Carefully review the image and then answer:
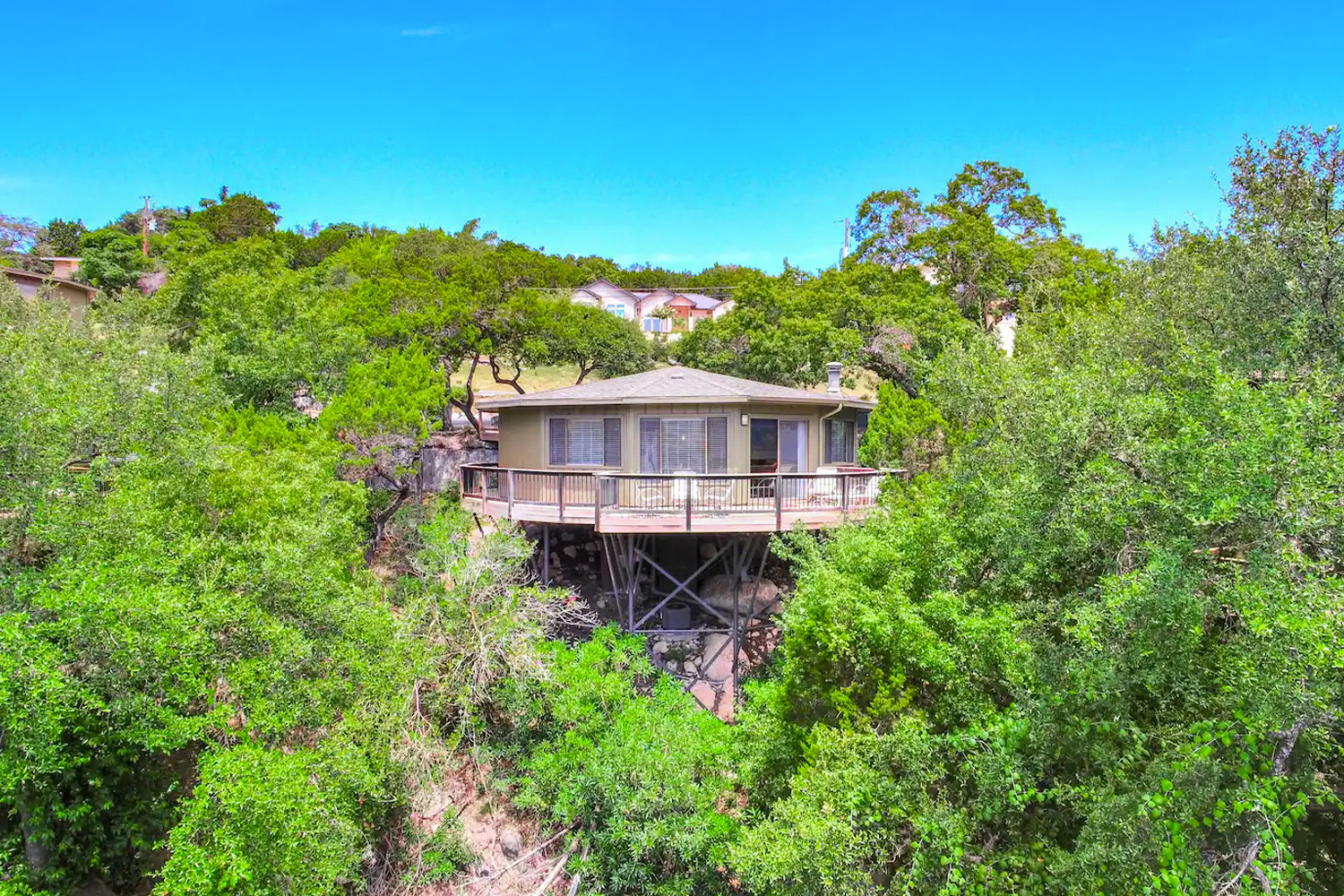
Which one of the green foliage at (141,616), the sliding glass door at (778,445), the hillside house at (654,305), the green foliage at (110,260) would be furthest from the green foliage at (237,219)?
the sliding glass door at (778,445)

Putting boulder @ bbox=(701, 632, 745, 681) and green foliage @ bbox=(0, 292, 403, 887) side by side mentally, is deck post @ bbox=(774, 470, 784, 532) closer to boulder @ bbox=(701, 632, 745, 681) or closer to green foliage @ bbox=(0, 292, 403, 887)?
boulder @ bbox=(701, 632, 745, 681)

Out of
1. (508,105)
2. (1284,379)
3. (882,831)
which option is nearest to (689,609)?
(882,831)

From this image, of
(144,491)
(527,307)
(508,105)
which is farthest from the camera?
(508,105)

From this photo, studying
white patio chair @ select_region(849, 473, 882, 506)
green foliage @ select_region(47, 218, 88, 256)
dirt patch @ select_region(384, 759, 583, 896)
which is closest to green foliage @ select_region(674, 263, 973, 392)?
white patio chair @ select_region(849, 473, 882, 506)

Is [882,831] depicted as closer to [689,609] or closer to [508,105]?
[689,609]

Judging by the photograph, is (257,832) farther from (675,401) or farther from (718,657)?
(675,401)

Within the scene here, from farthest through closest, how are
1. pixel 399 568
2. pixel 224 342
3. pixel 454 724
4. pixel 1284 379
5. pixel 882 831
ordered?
pixel 399 568, pixel 224 342, pixel 454 724, pixel 882 831, pixel 1284 379

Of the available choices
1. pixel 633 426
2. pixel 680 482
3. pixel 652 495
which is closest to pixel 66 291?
pixel 633 426
